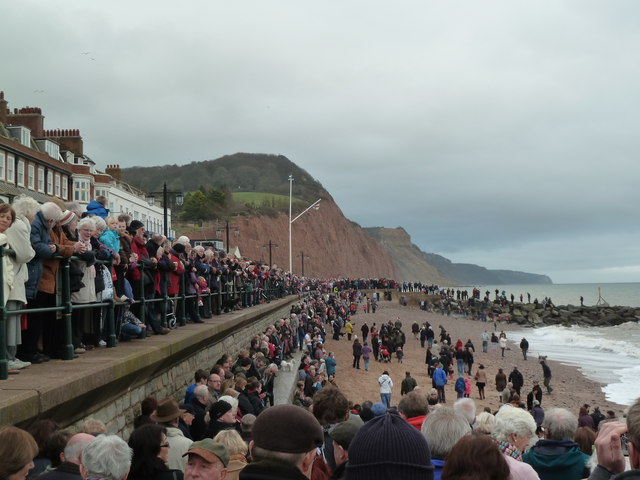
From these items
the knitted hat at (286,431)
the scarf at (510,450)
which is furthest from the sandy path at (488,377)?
the knitted hat at (286,431)

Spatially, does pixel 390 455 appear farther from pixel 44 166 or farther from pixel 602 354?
pixel 602 354

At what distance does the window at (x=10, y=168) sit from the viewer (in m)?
29.5

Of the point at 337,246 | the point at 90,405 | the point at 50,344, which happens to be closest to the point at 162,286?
the point at 50,344

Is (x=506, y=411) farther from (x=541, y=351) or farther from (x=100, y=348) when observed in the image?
(x=541, y=351)

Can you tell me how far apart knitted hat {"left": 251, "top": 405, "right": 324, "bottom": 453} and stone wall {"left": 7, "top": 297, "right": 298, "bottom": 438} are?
2.41m

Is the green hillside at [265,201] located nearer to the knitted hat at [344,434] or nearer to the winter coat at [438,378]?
the winter coat at [438,378]

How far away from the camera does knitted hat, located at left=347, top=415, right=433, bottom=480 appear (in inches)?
97.5

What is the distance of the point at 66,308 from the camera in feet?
18.7

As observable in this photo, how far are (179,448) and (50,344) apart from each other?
2049 mm

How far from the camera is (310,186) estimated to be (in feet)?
500

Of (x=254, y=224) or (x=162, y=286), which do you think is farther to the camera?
(x=254, y=224)

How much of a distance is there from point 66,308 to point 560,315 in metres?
72.8

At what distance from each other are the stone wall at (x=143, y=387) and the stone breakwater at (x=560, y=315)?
59264mm

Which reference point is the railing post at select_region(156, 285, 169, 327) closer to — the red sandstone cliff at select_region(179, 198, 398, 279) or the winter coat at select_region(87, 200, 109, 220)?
the winter coat at select_region(87, 200, 109, 220)
